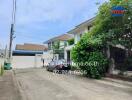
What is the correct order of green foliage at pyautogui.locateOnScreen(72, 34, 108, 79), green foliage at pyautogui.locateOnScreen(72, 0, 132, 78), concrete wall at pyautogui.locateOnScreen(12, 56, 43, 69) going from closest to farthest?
green foliage at pyautogui.locateOnScreen(72, 0, 132, 78)
green foliage at pyautogui.locateOnScreen(72, 34, 108, 79)
concrete wall at pyautogui.locateOnScreen(12, 56, 43, 69)

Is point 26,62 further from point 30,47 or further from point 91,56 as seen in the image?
point 30,47

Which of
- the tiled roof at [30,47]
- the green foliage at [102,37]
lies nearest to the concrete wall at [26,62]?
the green foliage at [102,37]

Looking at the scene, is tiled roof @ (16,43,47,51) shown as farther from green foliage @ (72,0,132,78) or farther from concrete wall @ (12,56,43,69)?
green foliage @ (72,0,132,78)

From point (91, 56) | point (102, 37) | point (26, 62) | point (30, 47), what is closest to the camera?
point (102, 37)

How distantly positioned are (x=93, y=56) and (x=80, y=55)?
4.99 ft

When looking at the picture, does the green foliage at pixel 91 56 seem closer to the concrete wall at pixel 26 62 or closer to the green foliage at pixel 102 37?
the green foliage at pixel 102 37

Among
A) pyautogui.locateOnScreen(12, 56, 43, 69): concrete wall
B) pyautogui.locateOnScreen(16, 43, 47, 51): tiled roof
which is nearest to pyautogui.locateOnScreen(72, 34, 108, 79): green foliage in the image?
pyautogui.locateOnScreen(12, 56, 43, 69): concrete wall

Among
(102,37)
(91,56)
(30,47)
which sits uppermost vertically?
(30,47)

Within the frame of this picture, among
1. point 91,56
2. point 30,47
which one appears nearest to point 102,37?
point 91,56

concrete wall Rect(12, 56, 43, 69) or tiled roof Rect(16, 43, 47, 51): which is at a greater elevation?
tiled roof Rect(16, 43, 47, 51)

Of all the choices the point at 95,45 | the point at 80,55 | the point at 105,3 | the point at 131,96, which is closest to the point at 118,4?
the point at 105,3

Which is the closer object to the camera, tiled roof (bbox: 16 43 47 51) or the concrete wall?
the concrete wall

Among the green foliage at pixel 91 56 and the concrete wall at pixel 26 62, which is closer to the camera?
the green foliage at pixel 91 56

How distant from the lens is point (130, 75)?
19.4 metres
